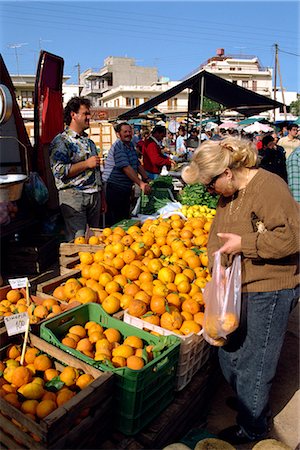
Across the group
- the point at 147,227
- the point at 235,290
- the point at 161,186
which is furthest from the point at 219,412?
the point at 161,186

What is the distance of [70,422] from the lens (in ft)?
5.26

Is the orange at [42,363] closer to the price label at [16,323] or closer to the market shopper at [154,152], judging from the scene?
the price label at [16,323]

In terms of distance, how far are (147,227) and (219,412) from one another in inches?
79.1

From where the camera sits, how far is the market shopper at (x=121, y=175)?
5.32 m

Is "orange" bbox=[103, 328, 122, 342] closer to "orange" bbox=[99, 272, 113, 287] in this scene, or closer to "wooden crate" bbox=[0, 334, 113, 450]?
"wooden crate" bbox=[0, 334, 113, 450]

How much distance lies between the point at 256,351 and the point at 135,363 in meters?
0.73

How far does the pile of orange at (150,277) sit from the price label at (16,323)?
0.56m

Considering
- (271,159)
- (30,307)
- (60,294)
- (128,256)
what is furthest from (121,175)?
(271,159)

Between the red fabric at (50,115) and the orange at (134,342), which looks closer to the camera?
the orange at (134,342)

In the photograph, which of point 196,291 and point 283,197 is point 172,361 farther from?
point 283,197

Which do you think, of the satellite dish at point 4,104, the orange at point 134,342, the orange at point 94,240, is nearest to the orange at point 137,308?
the orange at point 134,342

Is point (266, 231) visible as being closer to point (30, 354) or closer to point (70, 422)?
point (70, 422)

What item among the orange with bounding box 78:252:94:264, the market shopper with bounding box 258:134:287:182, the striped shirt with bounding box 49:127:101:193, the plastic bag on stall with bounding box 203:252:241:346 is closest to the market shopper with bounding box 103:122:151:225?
the striped shirt with bounding box 49:127:101:193

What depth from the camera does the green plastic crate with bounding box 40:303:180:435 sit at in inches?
71.9
